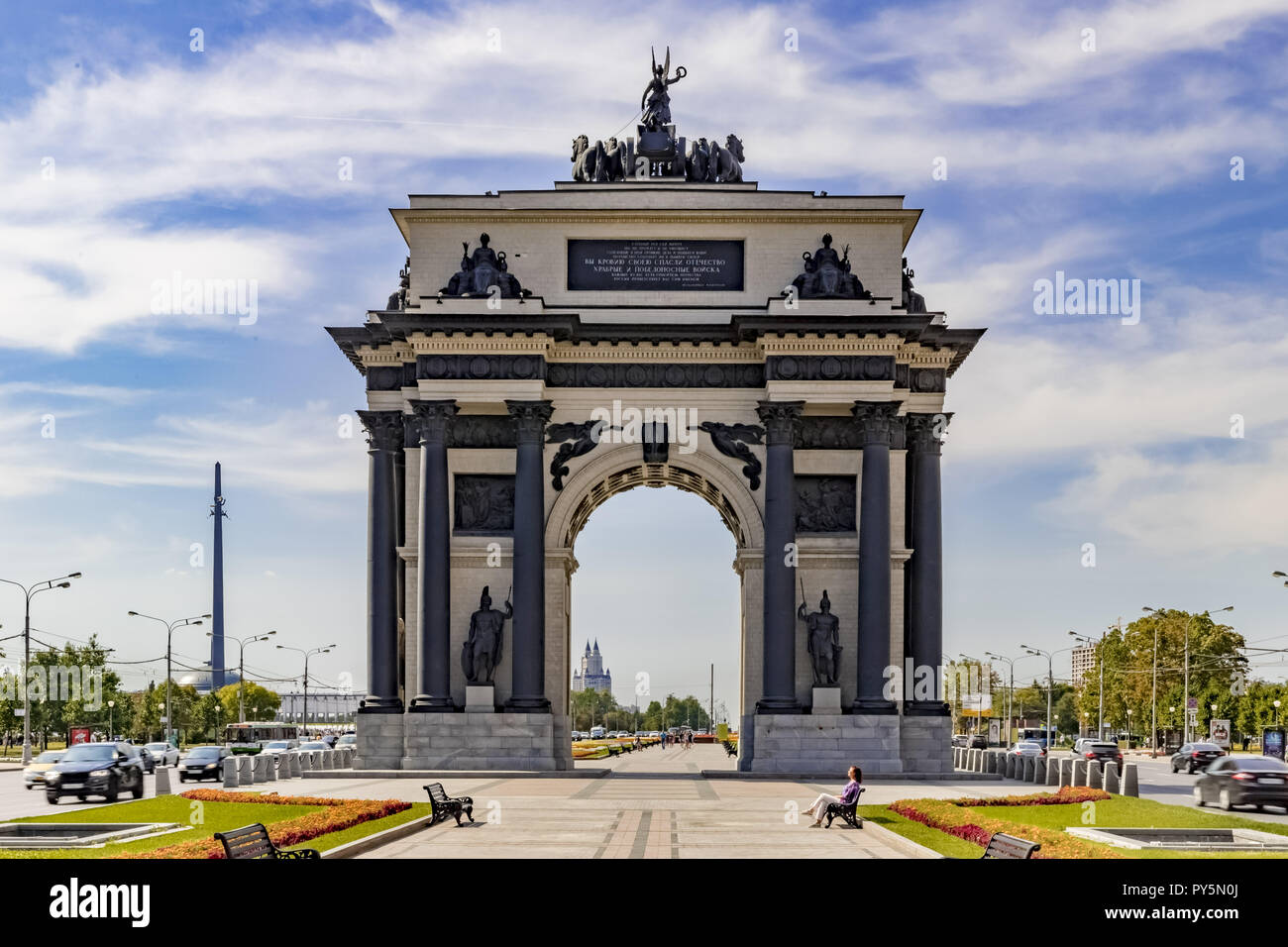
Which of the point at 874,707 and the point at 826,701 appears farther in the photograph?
the point at 826,701

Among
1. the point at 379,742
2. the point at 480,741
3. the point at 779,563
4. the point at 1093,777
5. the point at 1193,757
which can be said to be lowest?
the point at 1193,757

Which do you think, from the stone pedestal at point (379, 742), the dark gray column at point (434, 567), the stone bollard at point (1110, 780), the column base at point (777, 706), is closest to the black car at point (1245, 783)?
the stone bollard at point (1110, 780)

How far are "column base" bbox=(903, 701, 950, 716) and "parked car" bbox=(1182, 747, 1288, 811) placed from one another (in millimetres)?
13255

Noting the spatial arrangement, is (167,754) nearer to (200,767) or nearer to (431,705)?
(200,767)

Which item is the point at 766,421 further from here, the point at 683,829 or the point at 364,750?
the point at 683,829

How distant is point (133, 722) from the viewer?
119312 millimetres

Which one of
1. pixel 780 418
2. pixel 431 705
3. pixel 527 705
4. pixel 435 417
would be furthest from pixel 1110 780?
pixel 435 417

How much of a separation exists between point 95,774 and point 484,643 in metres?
14.4

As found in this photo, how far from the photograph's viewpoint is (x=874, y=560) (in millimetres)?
48656

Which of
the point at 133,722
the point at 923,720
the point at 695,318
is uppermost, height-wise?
the point at 695,318

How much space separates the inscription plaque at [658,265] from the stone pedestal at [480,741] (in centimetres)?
1529

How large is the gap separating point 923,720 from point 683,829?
2298 centimetres

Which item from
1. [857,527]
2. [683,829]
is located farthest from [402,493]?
[683,829]
